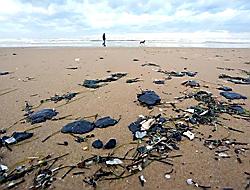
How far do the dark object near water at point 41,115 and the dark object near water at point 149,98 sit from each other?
5.62 ft

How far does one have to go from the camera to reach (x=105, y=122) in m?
4.32

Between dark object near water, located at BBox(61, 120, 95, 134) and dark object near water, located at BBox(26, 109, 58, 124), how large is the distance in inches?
21.9

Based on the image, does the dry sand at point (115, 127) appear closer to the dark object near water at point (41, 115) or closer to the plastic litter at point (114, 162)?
the dark object near water at point (41, 115)

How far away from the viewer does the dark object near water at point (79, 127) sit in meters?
4.03

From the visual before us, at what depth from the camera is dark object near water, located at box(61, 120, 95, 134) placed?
403 cm

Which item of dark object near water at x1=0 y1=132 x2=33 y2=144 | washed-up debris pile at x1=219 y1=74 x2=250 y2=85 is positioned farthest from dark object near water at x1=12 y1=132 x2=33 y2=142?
washed-up debris pile at x1=219 y1=74 x2=250 y2=85

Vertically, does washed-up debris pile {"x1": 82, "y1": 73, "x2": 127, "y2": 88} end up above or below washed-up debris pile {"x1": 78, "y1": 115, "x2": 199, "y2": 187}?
above

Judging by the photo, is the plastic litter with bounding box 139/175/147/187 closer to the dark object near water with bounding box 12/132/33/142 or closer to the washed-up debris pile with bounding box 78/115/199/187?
the washed-up debris pile with bounding box 78/115/199/187

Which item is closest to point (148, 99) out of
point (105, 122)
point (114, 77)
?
point (105, 122)

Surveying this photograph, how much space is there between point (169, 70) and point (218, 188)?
6.09 metres

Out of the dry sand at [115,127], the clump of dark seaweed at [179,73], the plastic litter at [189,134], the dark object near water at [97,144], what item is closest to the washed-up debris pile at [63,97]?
the dry sand at [115,127]

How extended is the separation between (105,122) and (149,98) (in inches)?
52.0

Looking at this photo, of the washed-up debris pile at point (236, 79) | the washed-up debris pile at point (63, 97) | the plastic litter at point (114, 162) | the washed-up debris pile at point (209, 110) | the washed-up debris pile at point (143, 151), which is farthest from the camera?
the washed-up debris pile at point (236, 79)

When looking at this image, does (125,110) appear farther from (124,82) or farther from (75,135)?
(124,82)
